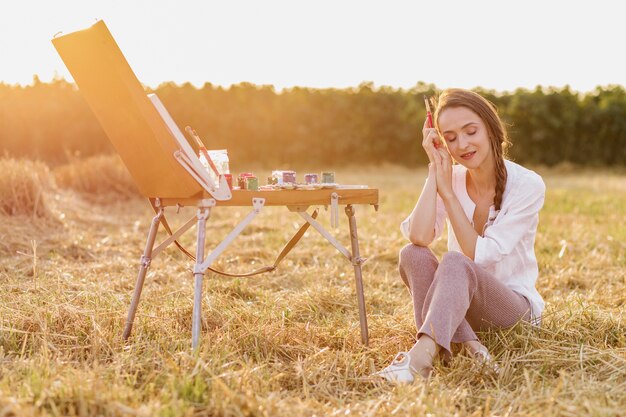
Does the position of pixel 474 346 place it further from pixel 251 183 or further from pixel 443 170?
pixel 251 183

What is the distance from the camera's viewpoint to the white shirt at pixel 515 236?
3.25 metres

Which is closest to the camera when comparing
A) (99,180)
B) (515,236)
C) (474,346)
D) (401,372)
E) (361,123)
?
(401,372)

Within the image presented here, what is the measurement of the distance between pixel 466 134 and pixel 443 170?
0.20 m

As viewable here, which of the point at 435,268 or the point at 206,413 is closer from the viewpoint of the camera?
the point at 206,413

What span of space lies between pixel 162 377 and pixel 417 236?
132 centimetres

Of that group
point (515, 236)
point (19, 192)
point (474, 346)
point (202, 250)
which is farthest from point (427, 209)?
point (19, 192)

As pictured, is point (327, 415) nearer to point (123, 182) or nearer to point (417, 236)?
point (417, 236)

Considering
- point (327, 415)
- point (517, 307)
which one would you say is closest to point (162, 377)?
point (327, 415)

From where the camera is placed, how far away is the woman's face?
3.41 meters

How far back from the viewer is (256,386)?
2.71 m

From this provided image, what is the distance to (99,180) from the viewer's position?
10523mm

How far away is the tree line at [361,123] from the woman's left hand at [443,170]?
16981mm

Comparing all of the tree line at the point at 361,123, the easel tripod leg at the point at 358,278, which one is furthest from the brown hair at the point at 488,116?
the tree line at the point at 361,123

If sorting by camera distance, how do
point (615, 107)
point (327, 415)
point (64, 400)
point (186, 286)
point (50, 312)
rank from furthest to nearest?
point (615, 107) < point (186, 286) < point (50, 312) < point (327, 415) < point (64, 400)
